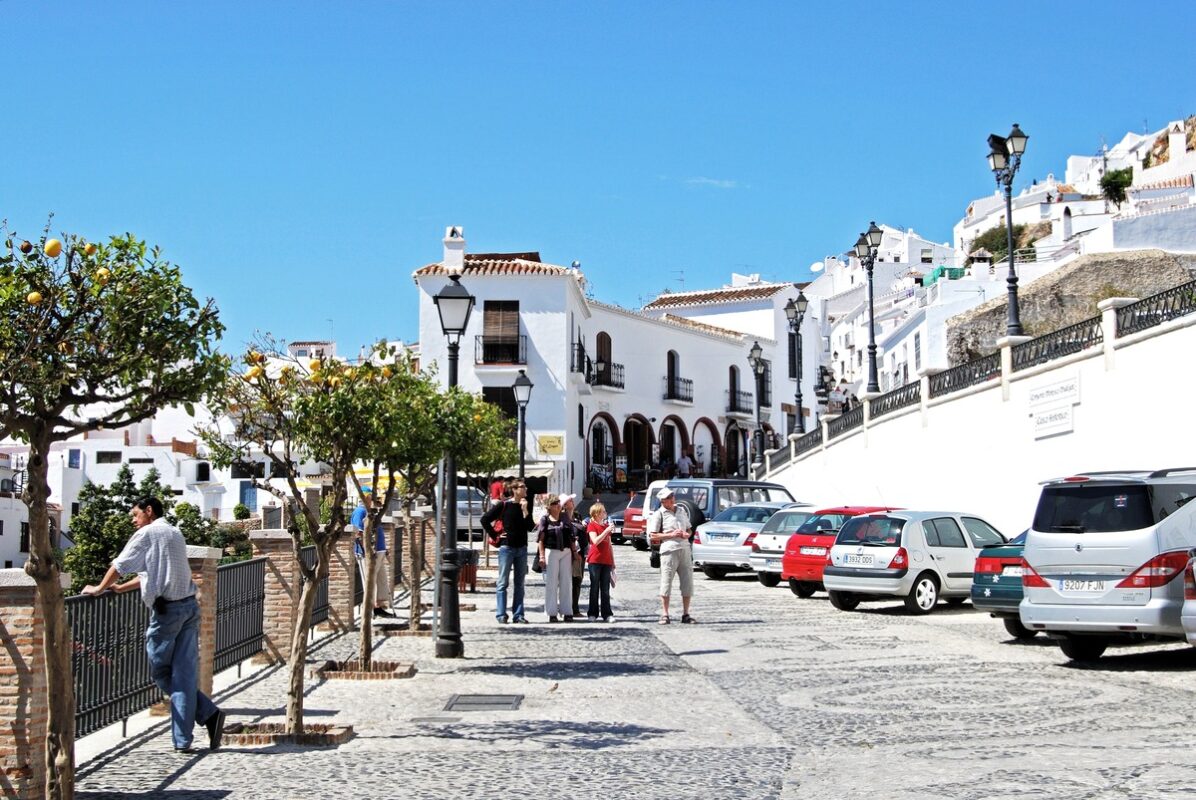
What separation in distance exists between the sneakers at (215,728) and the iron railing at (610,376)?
47407 mm

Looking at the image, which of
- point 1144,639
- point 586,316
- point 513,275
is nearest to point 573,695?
point 1144,639

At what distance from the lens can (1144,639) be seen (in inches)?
559

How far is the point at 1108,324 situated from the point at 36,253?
59.3 ft

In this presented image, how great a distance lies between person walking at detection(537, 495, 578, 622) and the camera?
58.4 feet

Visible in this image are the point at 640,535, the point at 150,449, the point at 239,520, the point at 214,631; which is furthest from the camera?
the point at 150,449

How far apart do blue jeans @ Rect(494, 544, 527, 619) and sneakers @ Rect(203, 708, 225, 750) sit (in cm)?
837

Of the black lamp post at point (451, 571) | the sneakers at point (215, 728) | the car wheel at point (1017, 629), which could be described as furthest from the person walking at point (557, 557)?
the sneakers at point (215, 728)

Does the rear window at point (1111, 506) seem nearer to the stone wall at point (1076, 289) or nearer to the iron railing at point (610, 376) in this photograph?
the stone wall at point (1076, 289)

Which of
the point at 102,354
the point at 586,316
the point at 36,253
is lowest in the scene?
the point at 102,354

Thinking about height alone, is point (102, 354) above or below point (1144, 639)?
above

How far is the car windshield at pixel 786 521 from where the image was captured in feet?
79.0

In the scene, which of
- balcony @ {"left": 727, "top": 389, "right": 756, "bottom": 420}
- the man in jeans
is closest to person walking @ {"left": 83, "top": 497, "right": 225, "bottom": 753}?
the man in jeans

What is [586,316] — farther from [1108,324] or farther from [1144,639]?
[1144,639]

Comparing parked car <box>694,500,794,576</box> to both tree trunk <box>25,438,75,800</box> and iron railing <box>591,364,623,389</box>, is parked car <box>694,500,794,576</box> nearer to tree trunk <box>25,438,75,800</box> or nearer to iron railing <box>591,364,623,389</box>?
tree trunk <box>25,438,75,800</box>
